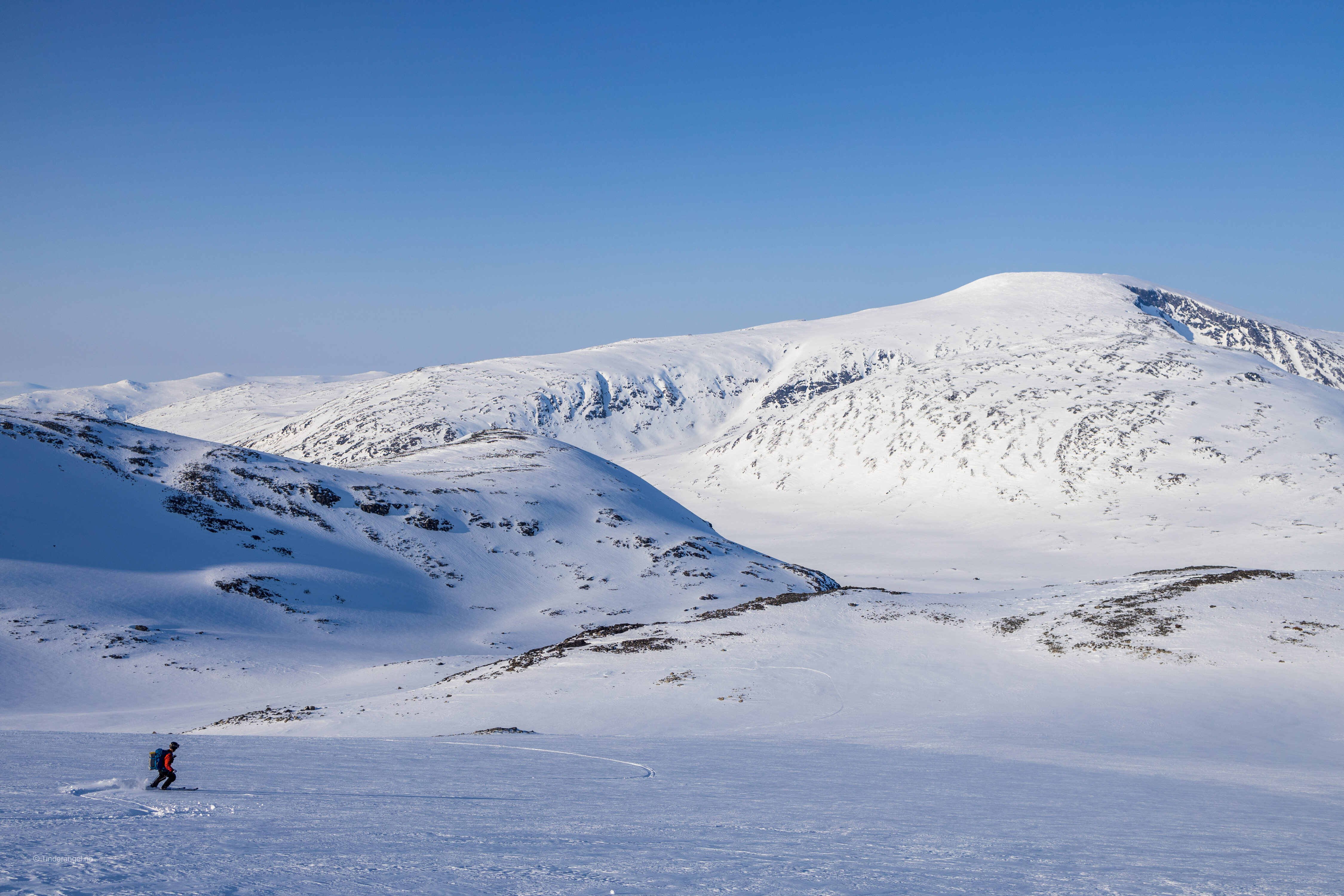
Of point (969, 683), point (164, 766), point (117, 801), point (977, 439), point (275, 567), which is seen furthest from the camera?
point (977, 439)

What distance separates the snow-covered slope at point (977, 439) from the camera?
66750 millimetres

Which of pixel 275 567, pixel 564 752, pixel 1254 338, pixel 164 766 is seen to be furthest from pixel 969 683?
pixel 1254 338

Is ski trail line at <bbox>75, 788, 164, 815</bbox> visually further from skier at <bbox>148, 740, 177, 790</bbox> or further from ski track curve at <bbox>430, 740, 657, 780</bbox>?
ski track curve at <bbox>430, 740, 657, 780</bbox>

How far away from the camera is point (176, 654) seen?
1234 inches

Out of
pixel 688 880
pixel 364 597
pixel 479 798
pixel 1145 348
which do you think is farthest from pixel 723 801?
pixel 1145 348

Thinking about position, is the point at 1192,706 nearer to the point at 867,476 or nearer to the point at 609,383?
the point at 867,476

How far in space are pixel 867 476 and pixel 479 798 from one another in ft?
306

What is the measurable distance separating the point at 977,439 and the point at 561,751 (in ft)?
294

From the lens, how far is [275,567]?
41375 mm

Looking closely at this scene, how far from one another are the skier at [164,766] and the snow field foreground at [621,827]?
44cm

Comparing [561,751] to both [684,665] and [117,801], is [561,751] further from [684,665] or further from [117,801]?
[684,665]

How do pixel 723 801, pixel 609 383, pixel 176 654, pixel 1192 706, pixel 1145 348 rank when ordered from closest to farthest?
pixel 723 801 → pixel 1192 706 → pixel 176 654 → pixel 1145 348 → pixel 609 383

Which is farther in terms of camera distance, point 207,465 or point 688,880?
point 207,465

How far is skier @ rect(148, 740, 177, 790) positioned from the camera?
968cm
